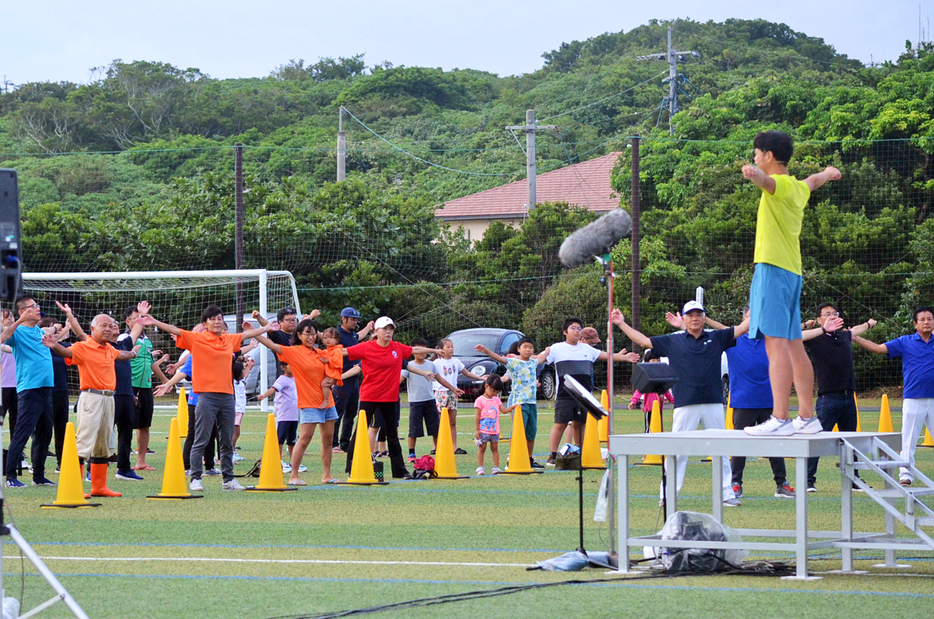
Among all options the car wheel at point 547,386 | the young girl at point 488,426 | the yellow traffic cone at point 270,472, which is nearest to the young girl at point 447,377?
the young girl at point 488,426

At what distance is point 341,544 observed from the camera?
9.80 meters

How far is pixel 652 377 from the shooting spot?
9.58 meters

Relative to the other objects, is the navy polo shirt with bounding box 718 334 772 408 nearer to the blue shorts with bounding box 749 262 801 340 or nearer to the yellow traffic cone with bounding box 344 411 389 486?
the yellow traffic cone with bounding box 344 411 389 486

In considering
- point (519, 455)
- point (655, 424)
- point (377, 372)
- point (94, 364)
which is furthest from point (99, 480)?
point (655, 424)

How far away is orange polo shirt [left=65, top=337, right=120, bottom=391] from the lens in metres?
13.1

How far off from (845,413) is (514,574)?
6377 mm

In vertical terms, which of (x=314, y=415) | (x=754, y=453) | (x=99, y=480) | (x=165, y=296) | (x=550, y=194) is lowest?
(x=99, y=480)

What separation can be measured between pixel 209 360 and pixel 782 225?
24.0ft

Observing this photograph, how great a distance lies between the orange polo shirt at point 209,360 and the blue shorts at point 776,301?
23.0 feet

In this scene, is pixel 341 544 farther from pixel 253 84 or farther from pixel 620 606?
pixel 253 84

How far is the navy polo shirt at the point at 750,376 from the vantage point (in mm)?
13078

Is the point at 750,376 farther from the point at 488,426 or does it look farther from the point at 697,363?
the point at 488,426

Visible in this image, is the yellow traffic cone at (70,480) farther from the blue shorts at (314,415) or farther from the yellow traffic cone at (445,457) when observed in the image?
the yellow traffic cone at (445,457)

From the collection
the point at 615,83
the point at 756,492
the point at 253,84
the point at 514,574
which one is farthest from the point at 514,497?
the point at 253,84
